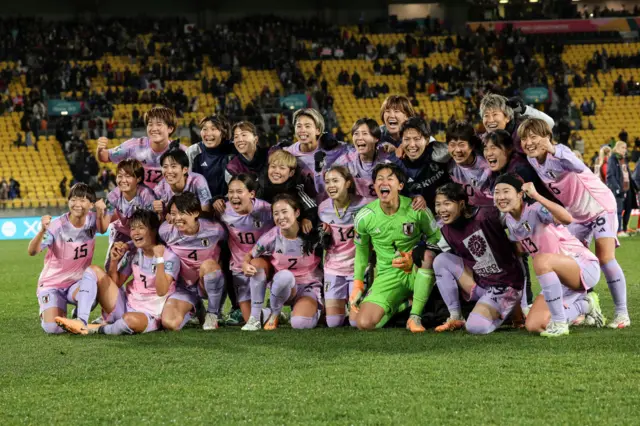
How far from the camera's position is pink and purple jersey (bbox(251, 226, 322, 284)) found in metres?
7.28

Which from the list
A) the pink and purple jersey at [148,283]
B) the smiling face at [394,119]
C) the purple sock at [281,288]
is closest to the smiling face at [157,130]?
the pink and purple jersey at [148,283]

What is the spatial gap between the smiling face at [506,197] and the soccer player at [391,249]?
807 mm

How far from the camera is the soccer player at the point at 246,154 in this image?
24.4 ft

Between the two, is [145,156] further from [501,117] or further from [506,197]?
[506,197]

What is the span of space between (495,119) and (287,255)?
77.3 inches

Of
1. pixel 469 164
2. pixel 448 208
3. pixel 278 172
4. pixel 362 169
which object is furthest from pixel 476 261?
pixel 278 172

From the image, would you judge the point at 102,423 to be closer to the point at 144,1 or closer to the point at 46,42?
the point at 46,42

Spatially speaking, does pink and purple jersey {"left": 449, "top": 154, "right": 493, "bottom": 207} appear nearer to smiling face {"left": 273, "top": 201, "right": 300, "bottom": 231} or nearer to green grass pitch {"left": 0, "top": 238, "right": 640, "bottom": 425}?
green grass pitch {"left": 0, "top": 238, "right": 640, "bottom": 425}

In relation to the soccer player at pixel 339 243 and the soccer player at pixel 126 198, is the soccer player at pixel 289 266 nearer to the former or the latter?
the soccer player at pixel 339 243

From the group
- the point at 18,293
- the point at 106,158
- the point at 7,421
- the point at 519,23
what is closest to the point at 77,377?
the point at 7,421

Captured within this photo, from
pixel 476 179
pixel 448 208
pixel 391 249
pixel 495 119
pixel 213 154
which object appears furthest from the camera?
pixel 213 154

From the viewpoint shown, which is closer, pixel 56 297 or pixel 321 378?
pixel 321 378

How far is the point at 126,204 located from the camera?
756 centimetres

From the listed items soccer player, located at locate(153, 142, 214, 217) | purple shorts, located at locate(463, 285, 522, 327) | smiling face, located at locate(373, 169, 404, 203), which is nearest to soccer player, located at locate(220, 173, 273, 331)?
soccer player, located at locate(153, 142, 214, 217)
